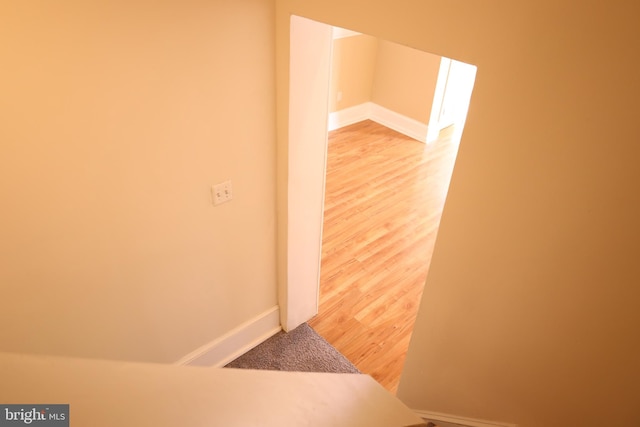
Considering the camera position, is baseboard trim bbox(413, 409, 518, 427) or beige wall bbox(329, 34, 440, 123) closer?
baseboard trim bbox(413, 409, 518, 427)

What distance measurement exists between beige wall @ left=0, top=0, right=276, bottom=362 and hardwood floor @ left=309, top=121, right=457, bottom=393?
1.06 m

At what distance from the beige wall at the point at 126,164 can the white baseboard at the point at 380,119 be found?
305 centimetres

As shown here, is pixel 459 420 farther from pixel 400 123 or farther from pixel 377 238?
pixel 400 123

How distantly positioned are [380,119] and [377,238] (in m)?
2.22

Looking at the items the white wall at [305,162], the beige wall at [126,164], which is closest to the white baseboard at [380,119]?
the white wall at [305,162]

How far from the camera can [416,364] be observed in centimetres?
167

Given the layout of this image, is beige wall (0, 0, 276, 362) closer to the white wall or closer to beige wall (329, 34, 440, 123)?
the white wall

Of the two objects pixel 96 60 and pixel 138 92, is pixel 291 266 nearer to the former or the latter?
pixel 138 92

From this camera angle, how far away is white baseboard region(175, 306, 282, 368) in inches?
88.3

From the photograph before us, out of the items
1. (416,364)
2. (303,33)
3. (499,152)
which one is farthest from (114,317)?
→ (499,152)

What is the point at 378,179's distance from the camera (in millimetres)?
4133

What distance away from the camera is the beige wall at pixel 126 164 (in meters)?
1.20

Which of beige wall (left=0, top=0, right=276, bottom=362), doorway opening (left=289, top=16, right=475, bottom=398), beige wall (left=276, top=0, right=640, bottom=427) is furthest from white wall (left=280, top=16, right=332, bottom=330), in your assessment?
beige wall (left=276, top=0, right=640, bottom=427)

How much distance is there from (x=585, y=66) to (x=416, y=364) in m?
1.25
